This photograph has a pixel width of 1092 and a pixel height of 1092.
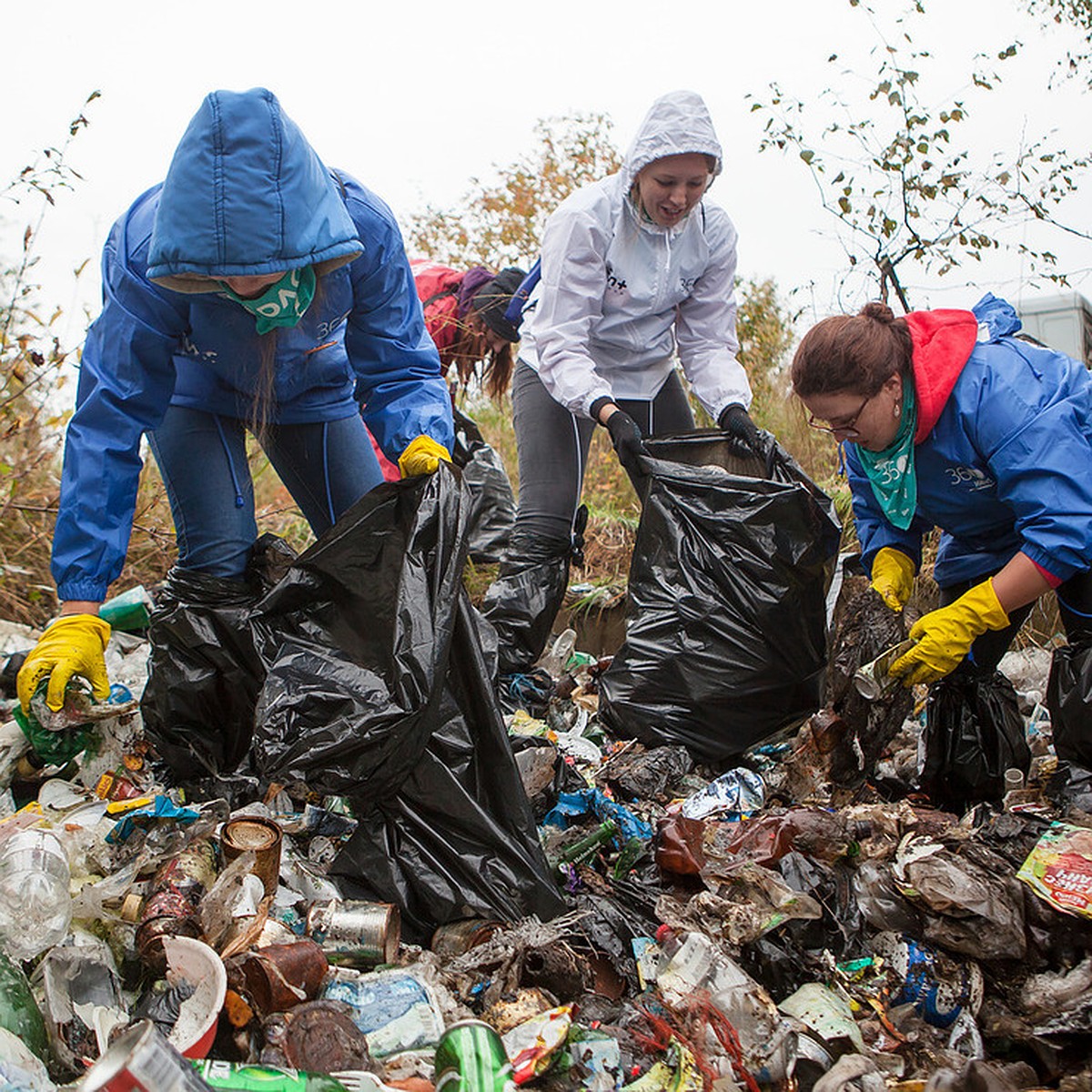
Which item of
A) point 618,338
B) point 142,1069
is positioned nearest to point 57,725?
point 142,1069

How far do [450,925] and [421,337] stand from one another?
1377 millimetres

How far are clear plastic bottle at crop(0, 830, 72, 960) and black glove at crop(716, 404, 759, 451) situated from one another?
6.91ft

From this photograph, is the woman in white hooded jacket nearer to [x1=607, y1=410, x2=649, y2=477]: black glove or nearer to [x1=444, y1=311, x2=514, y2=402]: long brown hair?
[x1=607, y1=410, x2=649, y2=477]: black glove

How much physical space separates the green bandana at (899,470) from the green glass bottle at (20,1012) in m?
2.03

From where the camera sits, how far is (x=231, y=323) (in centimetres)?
215

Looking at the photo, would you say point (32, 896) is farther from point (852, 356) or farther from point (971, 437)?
point (971, 437)

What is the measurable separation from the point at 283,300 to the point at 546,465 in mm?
1366

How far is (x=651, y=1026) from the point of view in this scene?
5.38 ft

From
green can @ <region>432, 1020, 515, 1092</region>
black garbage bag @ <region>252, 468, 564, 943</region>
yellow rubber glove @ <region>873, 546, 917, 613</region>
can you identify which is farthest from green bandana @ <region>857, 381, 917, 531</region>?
green can @ <region>432, 1020, 515, 1092</region>

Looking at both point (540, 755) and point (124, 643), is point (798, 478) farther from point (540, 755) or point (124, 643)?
point (124, 643)

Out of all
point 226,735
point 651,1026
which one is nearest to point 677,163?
point 226,735

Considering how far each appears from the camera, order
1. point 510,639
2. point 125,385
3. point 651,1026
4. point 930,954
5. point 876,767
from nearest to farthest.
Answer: point 651,1026, point 930,954, point 125,385, point 876,767, point 510,639

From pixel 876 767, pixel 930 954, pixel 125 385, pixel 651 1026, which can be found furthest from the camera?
pixel 876 767

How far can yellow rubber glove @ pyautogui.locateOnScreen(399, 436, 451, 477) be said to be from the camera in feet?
7.07
